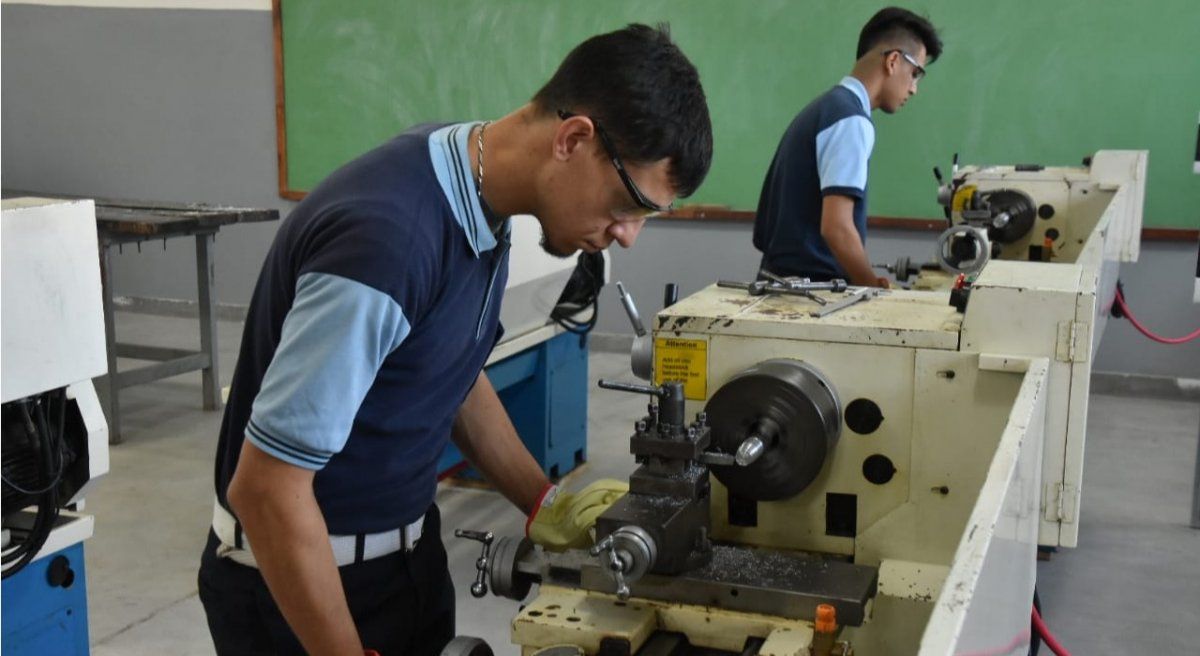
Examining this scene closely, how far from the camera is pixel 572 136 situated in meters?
0.98

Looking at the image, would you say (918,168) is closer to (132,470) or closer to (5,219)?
(132,470)

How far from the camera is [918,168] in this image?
4168mm

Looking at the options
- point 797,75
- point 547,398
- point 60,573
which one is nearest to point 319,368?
point 60,573

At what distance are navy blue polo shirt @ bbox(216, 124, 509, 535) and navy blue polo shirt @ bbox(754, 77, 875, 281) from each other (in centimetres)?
139

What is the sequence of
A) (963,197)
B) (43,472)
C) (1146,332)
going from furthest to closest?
(1146,332) → (963,197) → (43,472)

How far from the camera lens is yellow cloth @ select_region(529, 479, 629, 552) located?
1.14 m

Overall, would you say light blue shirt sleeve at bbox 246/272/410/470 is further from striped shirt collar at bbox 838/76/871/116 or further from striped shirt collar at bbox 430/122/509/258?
striped shirt collar at bbox 838/76/871/116

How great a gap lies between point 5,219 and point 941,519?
46.4 inches

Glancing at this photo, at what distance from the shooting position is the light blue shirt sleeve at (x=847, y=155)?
2393 mm

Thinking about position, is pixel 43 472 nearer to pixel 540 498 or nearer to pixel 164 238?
pixel 540 498

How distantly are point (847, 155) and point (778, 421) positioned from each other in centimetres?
134

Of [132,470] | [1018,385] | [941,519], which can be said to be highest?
[1018,385]

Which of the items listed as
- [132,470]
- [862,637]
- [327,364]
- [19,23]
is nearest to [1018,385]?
[862,637]

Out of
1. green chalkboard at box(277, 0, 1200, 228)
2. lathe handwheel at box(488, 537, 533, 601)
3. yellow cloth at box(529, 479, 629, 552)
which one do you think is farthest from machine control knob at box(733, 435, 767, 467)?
green chalkboard at box(277, 0, 1200, 228)
